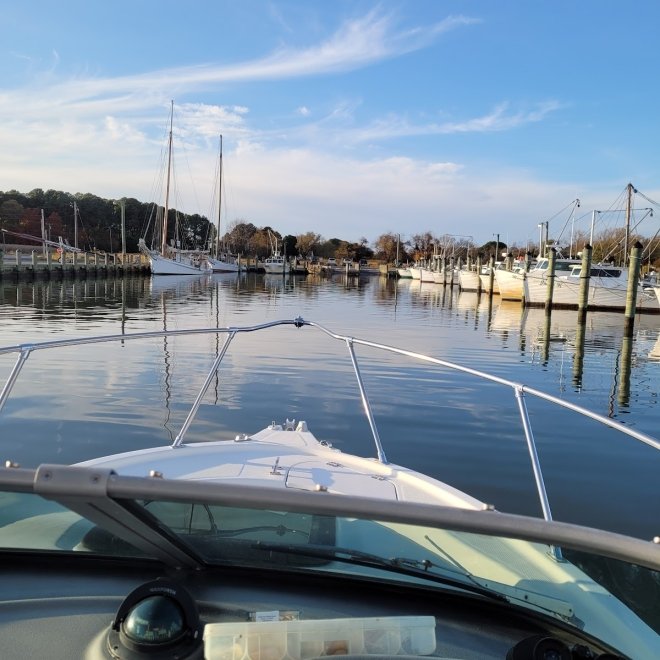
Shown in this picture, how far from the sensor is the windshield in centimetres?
226

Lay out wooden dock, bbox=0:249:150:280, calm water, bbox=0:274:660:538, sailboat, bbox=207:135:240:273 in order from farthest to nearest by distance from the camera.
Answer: sailboat, bbox=207:135:240:273 → wooden dock, bbox=0:249:150:280 → calm water, bbox=0:274:660:538

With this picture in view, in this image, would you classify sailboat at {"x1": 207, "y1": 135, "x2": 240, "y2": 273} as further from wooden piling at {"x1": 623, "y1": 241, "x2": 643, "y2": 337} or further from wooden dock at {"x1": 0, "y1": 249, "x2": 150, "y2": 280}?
wooden piling at {"x1": 623, "y1": 241, "x2": 643, "y2": 337}

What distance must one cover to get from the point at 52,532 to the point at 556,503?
547cm

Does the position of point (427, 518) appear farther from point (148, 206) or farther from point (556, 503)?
point (148, 206)

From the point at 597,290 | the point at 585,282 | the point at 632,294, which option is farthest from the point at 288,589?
the point at 597,290

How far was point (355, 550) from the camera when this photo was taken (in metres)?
2.72

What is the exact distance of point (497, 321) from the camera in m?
27.7

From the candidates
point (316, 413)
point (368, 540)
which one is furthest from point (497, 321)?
point (368, 540)

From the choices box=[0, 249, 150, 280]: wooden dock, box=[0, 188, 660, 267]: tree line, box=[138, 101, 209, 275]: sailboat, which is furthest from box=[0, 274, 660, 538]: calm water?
box=[0, 188, 660, 267]: tree line

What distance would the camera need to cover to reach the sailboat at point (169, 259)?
→ 64.7 meters

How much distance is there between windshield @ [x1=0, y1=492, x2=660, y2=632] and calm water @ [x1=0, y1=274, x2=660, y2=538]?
4.15m

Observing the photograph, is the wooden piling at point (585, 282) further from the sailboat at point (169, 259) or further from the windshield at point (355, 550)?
the sailboat at point (169, 259)

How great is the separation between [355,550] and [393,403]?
327 inches

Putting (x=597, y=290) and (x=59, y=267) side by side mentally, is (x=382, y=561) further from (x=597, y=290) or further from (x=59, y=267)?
(x=59, y=267)
